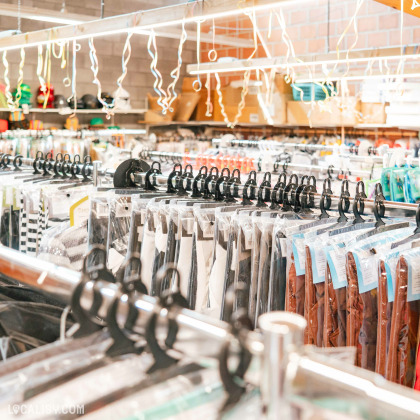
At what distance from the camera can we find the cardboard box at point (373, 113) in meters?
6.41

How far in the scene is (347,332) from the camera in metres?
1.53

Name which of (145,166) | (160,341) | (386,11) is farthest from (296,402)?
(386,11)

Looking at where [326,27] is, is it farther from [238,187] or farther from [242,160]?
[238,187]

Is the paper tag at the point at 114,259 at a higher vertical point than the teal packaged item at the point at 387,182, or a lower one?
lower

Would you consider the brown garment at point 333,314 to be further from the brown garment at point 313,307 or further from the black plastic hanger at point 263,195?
the black plastic hanger at point 263,195

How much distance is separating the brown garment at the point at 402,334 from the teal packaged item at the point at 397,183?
1433 millimetres

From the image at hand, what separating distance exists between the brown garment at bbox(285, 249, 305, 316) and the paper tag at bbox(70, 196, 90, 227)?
36.5 inches

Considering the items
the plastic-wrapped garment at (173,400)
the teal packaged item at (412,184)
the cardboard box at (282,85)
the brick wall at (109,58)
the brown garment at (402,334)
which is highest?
the brick wall at (109,58)

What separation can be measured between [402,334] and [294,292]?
0.33 meters

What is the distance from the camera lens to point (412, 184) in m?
2.73

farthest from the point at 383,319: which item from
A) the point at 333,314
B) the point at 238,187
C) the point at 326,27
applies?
the point at 326,27

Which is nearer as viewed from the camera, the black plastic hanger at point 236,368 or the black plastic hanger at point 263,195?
the black plastic hanger at point 236,368

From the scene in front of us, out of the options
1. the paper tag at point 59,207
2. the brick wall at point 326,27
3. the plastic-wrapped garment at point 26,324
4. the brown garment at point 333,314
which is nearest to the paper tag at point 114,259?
the paper tag at point 59,207

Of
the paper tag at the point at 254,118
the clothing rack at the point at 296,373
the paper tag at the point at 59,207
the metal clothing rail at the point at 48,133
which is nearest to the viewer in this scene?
the clothing rack at the point at 296,373
